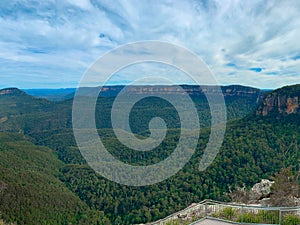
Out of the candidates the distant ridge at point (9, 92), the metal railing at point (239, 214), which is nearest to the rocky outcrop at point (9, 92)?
the distant ridge at point (9, 92)

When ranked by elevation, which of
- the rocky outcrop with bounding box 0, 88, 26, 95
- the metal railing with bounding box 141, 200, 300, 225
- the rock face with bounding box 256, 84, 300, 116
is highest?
the rocky outcrop with bounding box 0, 88, 26, 95

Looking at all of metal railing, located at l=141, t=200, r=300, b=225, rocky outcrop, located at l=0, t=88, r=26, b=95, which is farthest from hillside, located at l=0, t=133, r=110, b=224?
rocky outcrop, located at l=0, t=88, r=26, b=95

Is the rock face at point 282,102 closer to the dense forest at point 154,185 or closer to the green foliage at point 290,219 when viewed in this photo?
the dense forest at point 154,185

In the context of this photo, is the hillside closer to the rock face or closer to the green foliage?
the green foliage

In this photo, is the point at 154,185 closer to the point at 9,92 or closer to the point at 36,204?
the point at 36,204

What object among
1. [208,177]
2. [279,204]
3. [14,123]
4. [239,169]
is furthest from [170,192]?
[14,123]

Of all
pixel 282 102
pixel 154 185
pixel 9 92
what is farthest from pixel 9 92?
pixel 282 102

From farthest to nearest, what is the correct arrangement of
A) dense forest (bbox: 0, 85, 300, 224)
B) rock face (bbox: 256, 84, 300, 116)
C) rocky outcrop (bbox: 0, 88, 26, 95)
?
1. rocky outcrop (bbox: 0, 88, 26, 95)
2. rock face (bbox: 256, 84, 300, 116)
3. dense forest (bbox: 0, 85, 300, 224)
